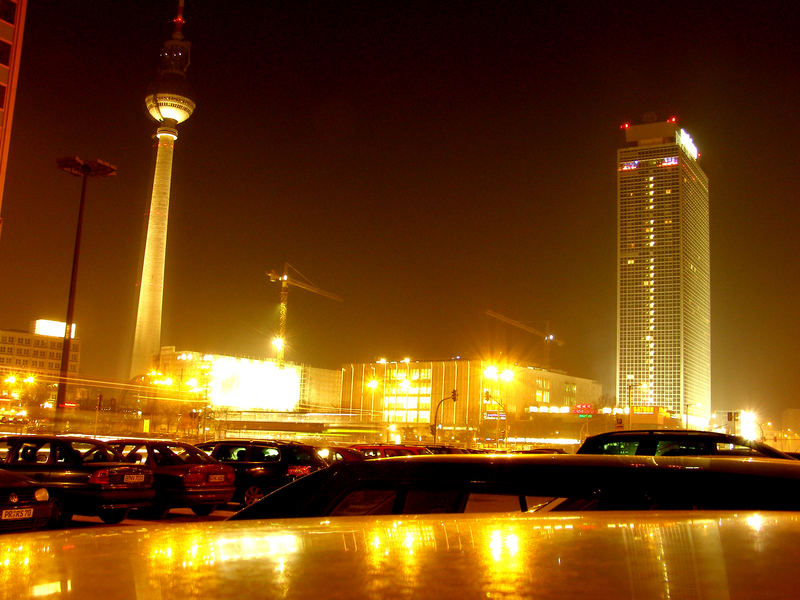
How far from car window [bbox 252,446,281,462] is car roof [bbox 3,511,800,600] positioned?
52.5 feet

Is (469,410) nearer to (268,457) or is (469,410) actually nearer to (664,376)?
(664,376)

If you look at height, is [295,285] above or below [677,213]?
below

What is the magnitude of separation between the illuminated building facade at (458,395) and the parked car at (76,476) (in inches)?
3813

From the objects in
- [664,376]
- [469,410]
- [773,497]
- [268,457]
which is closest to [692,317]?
[664,376]

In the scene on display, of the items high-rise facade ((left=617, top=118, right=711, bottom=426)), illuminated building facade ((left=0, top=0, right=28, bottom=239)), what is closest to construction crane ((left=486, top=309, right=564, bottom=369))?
high-rise facade ((left=617, top=118, right=711, bottom=426))

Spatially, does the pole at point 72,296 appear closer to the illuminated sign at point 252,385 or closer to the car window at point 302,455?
the car window at point 302,455

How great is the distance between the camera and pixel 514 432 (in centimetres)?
11175

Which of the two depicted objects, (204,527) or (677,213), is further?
(677,213)

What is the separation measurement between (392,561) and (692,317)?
631 ft

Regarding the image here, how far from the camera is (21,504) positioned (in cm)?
1195

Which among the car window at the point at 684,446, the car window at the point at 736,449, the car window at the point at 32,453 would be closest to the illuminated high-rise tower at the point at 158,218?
the car window at the point at 32,453

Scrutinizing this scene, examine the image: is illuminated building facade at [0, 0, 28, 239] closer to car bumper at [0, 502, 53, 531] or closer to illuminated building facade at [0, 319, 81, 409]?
car bumper at [0, 502, 53, 531]

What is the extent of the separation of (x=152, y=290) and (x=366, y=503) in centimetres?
11051

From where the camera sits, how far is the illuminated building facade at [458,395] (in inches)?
4640
